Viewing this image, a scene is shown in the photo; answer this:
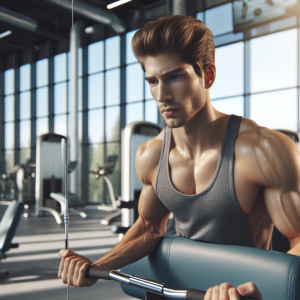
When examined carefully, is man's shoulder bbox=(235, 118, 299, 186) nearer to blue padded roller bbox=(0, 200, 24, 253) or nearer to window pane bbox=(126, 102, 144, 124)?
blue padded roller bbox=(0, 200, 24, 253)

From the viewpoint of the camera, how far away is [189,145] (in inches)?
44.8

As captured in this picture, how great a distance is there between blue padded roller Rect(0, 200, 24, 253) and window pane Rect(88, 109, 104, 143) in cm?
715

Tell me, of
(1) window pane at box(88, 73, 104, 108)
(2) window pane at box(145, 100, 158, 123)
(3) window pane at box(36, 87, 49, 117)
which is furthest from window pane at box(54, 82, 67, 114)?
(2) window pane at box(145, 100, 158, 123)

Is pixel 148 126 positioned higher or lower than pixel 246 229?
higher

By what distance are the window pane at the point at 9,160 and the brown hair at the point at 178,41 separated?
12751 mm

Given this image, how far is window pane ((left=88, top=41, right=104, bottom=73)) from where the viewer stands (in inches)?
406

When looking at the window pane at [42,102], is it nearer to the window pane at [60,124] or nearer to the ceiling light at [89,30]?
the window pane at [60,124]

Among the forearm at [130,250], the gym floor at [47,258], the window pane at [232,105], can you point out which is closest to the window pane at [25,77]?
the gym floor at [47,258]

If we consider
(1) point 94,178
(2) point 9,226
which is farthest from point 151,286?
(1) point 94,178

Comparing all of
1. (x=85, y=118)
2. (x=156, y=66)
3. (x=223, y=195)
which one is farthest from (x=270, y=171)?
(x=85, y=118)

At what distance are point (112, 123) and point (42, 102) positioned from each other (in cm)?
336

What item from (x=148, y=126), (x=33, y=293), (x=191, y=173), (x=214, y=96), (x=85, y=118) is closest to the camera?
(x=191, y=173)

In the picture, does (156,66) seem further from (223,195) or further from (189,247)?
(189,247)

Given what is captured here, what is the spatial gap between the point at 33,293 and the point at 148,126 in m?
2.30
